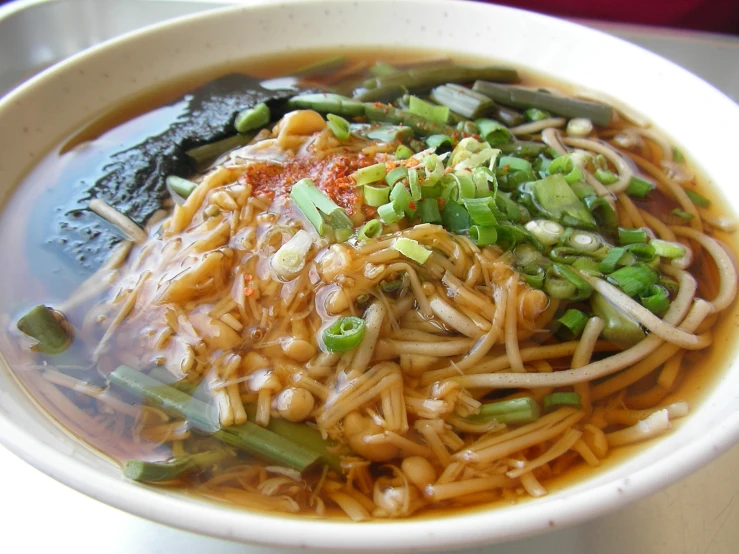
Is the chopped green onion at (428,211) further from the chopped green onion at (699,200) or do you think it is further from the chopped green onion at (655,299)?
the chopped green onion at (699,200)

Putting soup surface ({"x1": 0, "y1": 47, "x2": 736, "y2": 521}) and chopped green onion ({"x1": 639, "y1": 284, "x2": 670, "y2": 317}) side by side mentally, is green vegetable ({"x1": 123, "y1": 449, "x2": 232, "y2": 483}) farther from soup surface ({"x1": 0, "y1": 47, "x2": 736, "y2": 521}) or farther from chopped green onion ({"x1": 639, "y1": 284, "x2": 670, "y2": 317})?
chopped green onion ({"x1": 639, "y1": 284, "x2": 670, "y2": 317})

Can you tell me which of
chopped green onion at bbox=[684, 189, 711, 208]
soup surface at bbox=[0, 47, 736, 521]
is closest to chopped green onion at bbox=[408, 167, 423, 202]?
soup surface at bbox=[0, 47, 736, 521]

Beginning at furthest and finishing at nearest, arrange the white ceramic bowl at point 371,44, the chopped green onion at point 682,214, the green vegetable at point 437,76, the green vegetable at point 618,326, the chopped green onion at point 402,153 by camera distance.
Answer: the green vegetable at point 437,76 → the chopped green onion at point 682,214 → the chopped green onion at point 402,153 → the green vegetable at point 618,326 → the white ceramic bowl at point 371,44

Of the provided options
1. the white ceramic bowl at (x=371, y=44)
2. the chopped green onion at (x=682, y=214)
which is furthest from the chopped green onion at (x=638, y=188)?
the white ceramic bowl at (x=371, y=44)

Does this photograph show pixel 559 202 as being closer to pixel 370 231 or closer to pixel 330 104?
pixel 370 231

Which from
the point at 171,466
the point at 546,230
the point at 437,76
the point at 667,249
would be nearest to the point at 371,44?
the point at 437,76

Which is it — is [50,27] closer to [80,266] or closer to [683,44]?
[80,266]

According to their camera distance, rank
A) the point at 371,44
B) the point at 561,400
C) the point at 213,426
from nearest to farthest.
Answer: the point at 213,426 < the point at 561,400 < the point at 371,44
